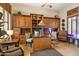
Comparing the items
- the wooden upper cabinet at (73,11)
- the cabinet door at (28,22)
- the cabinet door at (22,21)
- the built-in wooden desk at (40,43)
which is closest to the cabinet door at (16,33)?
the cabinet door at (22,21)

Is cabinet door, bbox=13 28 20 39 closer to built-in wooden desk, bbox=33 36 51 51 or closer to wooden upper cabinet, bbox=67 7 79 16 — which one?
built-in wooden desk, bbox=33 36 51 51

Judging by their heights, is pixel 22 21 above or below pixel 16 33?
above

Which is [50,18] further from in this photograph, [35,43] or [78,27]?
[35,43]

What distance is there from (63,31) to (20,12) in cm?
325

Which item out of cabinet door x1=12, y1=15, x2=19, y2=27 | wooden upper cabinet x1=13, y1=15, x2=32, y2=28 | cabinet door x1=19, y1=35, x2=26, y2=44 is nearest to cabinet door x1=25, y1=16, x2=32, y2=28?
wooden upper cabinet x1=13, y1=15, x2=32, y2=28

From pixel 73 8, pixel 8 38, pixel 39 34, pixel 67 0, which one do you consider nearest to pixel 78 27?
pixel 73 8

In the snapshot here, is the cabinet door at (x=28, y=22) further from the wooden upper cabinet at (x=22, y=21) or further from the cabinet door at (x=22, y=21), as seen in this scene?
the cabinet door at (x=22, y=21)

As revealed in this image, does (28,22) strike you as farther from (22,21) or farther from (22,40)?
(22,40)

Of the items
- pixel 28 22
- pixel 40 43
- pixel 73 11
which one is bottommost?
pixel 40 43

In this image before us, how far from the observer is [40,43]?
565cm

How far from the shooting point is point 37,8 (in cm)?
744

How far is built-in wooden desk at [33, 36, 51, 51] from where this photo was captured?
216 inches

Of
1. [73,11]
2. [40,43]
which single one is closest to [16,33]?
[40,43]

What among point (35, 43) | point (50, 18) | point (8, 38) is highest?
point (50, 18)
